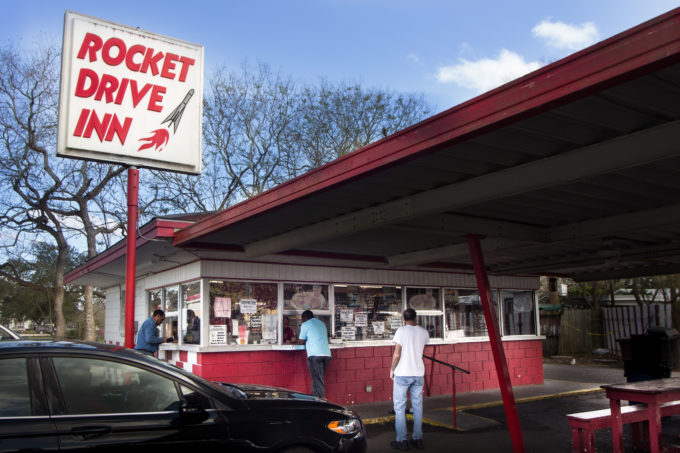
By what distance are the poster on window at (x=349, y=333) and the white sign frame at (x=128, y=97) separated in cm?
428

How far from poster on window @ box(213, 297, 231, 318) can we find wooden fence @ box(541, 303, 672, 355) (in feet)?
54.6

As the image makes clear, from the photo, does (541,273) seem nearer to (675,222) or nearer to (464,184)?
(675,222)

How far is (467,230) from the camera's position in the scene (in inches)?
300

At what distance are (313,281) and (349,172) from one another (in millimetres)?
5576

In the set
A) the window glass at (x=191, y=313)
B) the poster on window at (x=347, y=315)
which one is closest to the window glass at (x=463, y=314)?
the poster on window at (x=347, y=315)

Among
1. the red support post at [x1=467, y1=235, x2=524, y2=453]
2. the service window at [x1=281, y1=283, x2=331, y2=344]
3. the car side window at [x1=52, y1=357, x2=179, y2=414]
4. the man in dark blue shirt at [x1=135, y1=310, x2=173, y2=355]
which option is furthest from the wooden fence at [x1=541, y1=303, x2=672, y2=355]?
the car side window at [x1=52, y1=357, x2=179, y2=414]

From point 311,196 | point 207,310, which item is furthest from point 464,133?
point 207,310

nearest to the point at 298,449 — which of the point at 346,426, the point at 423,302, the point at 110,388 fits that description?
the point at 346,426

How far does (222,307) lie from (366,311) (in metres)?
3.00

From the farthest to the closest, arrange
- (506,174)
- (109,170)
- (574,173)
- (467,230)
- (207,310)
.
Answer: (109,170)
(207,310)
(467,230)
(506,174)
(574,173)

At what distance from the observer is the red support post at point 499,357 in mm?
6844

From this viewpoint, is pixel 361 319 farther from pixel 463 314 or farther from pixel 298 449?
pixel 298 449

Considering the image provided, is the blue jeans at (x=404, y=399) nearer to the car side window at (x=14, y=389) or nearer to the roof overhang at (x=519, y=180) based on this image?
the roof overhang at (x=519, y=180)

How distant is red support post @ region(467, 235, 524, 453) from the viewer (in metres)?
6.84
